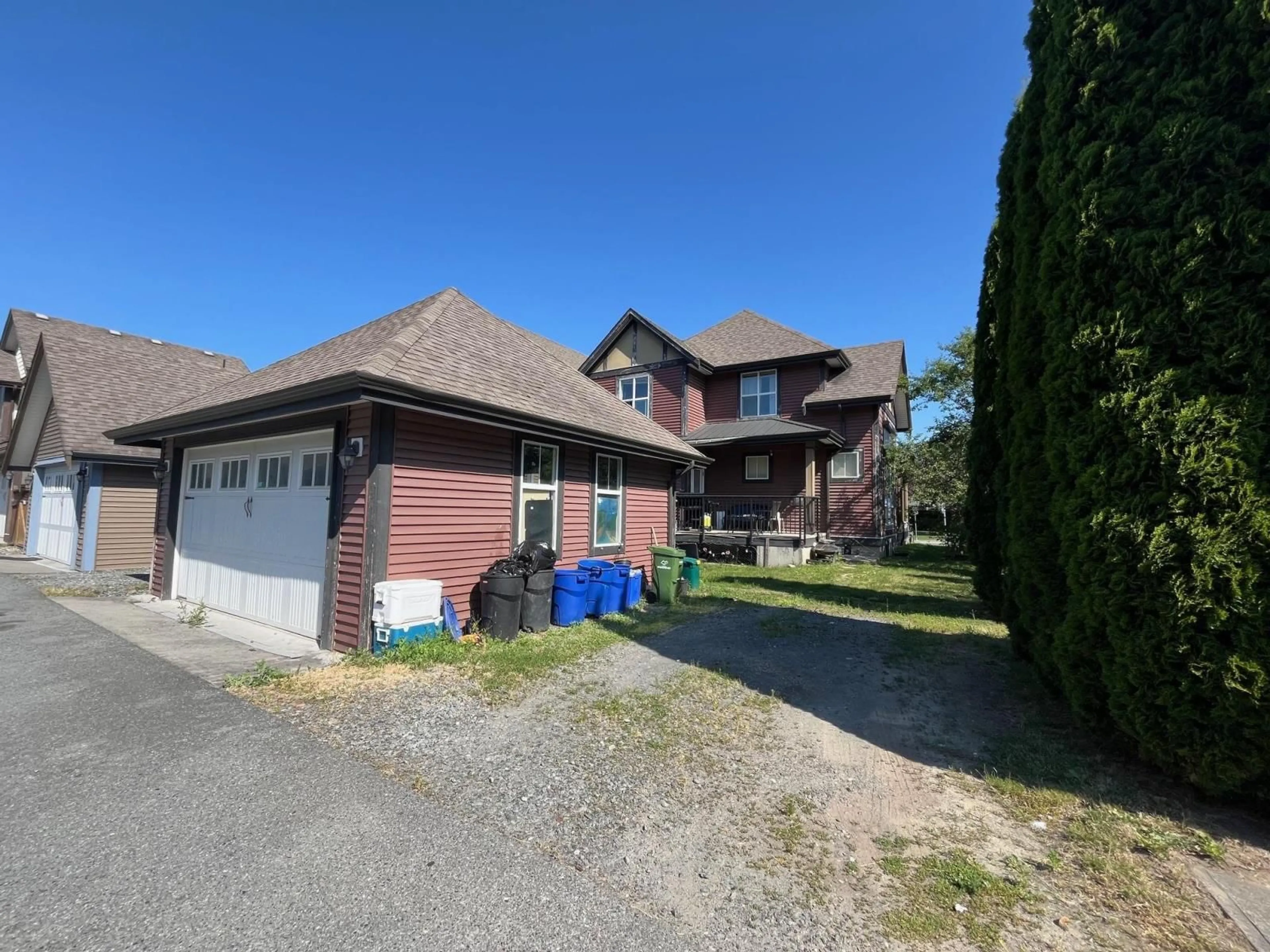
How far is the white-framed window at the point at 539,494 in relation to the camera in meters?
7.97

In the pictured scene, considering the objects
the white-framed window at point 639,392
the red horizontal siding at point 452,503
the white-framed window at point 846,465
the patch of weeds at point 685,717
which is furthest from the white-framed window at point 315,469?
the white-framed window at point 846,465

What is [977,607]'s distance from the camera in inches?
378

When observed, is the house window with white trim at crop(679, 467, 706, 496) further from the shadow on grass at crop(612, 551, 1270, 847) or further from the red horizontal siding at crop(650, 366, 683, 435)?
the shadow on grass at crop(612, 551, 1270, 847)

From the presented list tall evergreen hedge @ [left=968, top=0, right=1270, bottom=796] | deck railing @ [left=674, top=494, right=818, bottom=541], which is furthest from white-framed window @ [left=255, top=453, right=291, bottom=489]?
deck railing @ [left=674, top=494, right=818, bottom=541]

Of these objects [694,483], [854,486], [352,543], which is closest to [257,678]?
[352,543]

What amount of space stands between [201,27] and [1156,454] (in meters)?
13.8

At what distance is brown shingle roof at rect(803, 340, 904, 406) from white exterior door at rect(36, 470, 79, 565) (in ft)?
71.6

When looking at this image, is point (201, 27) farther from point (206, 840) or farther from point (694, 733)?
point (694, 733)

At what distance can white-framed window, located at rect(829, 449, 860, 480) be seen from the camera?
60.6ft

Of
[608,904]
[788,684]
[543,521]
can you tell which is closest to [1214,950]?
[608,904]

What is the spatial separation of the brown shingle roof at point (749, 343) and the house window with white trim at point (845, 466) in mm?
3642

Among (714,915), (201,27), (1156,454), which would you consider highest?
(201,27)

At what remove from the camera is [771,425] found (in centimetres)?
1828

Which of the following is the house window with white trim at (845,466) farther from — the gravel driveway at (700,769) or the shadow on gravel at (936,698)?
the gravel driveway at (700,769)
